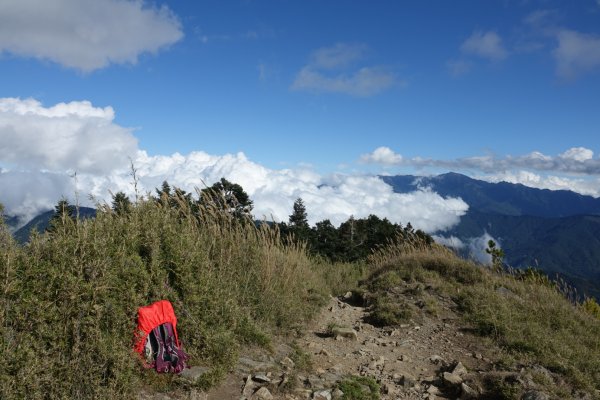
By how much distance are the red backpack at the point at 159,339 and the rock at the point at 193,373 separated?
60 mm

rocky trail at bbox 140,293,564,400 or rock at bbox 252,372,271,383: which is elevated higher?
rock at bbox 252,372,271,383

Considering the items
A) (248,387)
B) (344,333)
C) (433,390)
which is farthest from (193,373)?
(344,333)

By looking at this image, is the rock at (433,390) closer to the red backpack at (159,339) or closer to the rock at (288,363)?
the rock at (288,363)

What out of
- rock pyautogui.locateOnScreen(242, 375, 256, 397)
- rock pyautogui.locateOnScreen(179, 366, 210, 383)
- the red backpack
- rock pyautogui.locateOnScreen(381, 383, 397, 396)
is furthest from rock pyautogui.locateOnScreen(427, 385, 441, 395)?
the red backpack

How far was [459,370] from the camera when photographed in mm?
6074

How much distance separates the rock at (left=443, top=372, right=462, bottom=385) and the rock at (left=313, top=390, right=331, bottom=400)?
6.30 ft

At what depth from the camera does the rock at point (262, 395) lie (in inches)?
179

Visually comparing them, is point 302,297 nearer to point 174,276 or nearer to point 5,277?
point 174,276

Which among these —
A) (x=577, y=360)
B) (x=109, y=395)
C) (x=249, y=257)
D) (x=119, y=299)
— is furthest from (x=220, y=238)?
(x=577, y=360)

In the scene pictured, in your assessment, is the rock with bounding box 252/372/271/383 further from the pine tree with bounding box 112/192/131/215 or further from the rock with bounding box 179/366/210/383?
the pine tree with bounding box 112/192/131/215

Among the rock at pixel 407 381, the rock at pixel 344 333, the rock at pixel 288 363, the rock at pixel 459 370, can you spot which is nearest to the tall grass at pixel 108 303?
the rock at pixel 288 363

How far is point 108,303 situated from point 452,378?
4.60 m

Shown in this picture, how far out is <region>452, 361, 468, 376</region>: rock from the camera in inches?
236

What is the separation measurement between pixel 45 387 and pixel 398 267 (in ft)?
33.0
